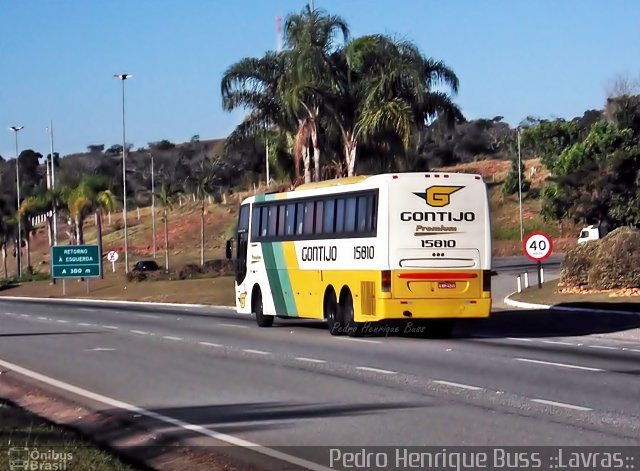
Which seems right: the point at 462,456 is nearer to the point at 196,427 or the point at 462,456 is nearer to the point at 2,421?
the point at 196,427

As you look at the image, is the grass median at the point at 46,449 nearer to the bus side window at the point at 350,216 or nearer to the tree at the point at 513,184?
the bus side window at the point at 350,216

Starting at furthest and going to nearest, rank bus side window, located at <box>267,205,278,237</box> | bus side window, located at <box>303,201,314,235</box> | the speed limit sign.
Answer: the speed limit sign → bus side window, located at <box>267,205,278,237</box> → bus side window, located at <box>303,201,314,235</box>

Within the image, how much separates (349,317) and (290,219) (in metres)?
4.19

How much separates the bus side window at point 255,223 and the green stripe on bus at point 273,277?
602 millimetres

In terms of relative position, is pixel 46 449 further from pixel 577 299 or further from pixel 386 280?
pixel 577 299

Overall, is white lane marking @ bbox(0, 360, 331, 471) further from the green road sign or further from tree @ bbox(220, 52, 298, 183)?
the green road sign

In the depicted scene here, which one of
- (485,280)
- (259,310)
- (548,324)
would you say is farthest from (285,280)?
(548,324)

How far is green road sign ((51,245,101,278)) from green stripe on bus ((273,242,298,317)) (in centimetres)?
4288

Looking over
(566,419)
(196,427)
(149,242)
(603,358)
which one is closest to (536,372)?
(603,358)

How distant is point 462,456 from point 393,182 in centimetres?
1435

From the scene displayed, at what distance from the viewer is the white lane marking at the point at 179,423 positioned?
35.1 ft

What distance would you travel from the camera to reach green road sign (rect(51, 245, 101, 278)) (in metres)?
71.1

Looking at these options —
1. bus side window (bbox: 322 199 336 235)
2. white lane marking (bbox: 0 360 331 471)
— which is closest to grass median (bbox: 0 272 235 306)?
bus side window (bbox: 322 199 336 235)

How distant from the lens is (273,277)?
3034 cm
